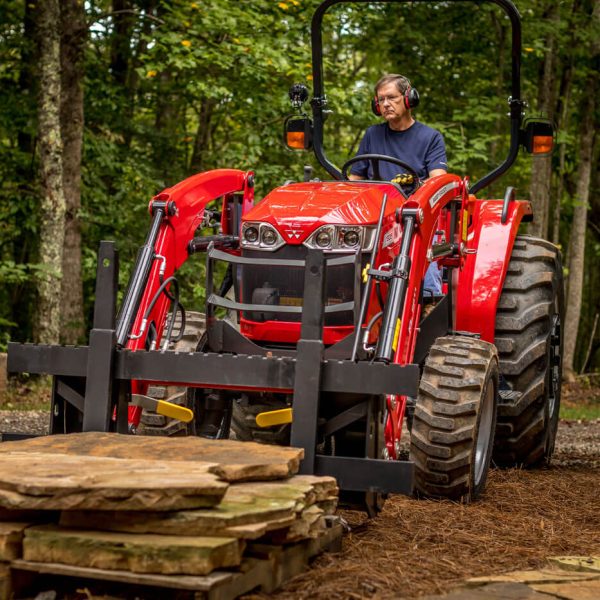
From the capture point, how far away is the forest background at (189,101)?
46.8ft

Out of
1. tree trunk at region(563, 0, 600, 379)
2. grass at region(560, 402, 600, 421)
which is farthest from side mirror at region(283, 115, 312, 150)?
tree trunk at region(563, 0, 600, 379)

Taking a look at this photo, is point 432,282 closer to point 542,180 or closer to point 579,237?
point 542,180

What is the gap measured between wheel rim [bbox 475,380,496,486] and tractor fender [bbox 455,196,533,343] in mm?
761

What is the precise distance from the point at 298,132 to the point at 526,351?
2025 mm

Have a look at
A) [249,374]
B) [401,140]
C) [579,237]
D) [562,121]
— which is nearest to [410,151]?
[401,140]

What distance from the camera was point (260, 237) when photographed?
5715 millimetres

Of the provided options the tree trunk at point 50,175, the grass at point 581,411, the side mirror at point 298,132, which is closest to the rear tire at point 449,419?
the side mirror at point 298,132

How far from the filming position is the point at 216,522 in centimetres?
377

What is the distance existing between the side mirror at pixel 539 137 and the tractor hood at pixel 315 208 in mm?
1511

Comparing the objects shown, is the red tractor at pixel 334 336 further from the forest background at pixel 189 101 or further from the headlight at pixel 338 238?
the forest background at pixel 189 101

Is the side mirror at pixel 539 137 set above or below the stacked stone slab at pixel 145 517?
above

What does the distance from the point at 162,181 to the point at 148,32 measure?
95.7 inches

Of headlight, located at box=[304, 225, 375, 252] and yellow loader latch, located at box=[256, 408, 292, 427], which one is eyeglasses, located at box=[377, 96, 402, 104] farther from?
yellow loader latch, located at box=[256, 408, 292, 427]

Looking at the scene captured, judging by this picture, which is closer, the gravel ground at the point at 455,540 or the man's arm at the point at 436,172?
the gravel ground at the point at 455,540
